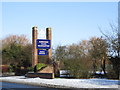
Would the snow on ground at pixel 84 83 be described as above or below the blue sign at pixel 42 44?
below

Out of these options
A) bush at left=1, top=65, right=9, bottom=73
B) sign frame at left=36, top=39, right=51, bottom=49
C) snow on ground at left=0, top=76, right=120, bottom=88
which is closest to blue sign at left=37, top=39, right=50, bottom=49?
sign frame at left=36, top=39, right=51, bottom=49

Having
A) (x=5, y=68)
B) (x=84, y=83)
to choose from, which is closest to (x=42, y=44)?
(x=84, y=83)

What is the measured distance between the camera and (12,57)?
5894cm

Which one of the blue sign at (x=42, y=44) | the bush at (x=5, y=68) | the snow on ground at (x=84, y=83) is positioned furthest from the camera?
the bush at (x=5, y=68)

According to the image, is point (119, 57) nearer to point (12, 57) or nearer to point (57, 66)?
point (57, 66)

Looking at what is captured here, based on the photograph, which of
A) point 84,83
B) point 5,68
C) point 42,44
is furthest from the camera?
point 5,68

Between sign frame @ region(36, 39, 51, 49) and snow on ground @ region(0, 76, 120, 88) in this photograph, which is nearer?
snow on ground @ region(0, 76, 120, 88)

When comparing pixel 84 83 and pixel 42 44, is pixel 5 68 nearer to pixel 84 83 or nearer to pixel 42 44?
pixel 42 44

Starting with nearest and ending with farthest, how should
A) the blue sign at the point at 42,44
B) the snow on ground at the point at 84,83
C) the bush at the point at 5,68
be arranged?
the snow on ground at the point at 84,83 < the blue sign at the point at 42,44 < the bush at the point at 5,68

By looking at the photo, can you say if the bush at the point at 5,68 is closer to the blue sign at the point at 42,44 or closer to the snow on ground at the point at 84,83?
the blue sign at the point at 42,44

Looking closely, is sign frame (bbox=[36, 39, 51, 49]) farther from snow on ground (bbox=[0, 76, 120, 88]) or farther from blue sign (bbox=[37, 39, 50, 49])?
snow on ground (bbox=[0, 76, 120, 88])

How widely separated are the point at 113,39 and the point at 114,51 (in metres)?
2.84

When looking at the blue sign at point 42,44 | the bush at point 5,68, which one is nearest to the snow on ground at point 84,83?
the blue sign at point 42,44

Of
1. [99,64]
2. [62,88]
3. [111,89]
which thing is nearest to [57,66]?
[99,64]
